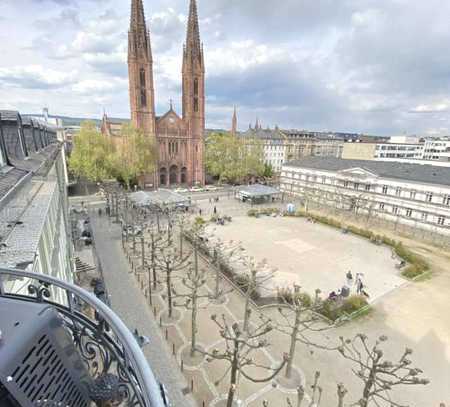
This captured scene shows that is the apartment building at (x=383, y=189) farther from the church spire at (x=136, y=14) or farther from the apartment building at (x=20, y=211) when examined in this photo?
the church spire at (x=136, y=14)

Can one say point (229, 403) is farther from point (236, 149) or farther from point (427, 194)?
point (236, 149)

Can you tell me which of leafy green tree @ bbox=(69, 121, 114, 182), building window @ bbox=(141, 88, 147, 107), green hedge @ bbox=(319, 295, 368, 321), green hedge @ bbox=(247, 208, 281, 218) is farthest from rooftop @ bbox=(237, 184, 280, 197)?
green hedge @ bbox=(319, 295, 368, 321)

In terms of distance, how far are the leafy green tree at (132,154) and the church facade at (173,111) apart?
338 centimetres

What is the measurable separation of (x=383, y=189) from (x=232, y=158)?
2889 centimetres

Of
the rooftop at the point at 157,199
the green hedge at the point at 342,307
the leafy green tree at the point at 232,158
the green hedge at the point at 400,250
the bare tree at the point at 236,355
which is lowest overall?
the green hedge at the point at 400,250

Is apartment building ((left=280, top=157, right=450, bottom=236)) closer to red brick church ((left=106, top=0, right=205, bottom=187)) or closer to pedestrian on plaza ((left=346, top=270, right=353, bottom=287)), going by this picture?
pedestrian on plaza ((left=346, top=270, right=353, bottom=287))

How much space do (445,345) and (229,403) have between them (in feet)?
38.1

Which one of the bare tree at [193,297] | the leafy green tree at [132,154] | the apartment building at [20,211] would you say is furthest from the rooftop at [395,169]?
the apartment building at [20,211]

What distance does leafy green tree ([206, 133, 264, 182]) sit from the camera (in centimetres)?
5459

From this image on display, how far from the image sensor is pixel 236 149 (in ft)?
180

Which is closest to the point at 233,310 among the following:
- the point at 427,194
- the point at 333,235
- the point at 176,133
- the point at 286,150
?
the point at 333,235

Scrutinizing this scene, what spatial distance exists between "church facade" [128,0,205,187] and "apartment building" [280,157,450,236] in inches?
800

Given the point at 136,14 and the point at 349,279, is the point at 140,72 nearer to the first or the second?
the point at 136,14

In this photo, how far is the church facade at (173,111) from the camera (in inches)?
1740
